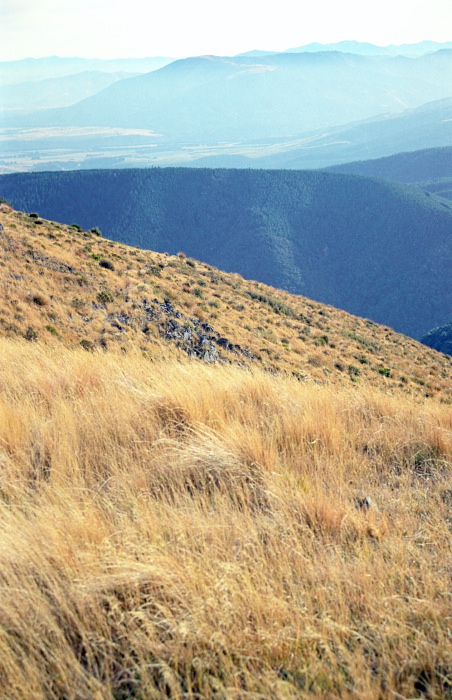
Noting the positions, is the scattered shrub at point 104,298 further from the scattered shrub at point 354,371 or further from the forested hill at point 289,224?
the forested hill at point 289,224

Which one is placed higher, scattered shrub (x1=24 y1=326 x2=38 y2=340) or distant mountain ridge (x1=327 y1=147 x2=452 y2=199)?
distant mountain ridge (x1=327 y1=147 x2=452 y2=199)

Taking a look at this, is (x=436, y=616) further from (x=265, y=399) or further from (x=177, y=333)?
(x=177, y=333)

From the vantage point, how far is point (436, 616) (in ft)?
6.20

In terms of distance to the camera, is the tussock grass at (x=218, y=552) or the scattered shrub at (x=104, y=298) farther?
the scattered shrub at (x=104, y=298)

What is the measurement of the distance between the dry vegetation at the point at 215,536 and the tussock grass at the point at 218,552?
1cm

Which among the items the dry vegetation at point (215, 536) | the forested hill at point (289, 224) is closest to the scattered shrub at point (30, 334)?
the dry vegetation at point (215, 536)

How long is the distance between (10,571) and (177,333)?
1394 centimetres

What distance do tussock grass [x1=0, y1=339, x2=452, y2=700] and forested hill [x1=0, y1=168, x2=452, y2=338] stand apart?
269ft

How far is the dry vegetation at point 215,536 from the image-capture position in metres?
1.68

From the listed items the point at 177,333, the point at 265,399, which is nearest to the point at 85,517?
the point at 265,399

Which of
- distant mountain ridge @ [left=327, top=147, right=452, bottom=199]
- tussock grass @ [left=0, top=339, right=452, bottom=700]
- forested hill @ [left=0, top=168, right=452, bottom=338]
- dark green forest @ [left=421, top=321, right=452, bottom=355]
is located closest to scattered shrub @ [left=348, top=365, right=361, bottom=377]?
tussock grass @ [left=0, top=339, right=452, bottom=700]

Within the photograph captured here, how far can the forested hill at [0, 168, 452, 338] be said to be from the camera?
90188 millimetres

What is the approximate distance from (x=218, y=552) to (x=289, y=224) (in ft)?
360

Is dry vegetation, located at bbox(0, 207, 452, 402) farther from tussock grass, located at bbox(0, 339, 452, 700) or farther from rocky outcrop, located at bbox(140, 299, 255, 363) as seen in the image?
tussock grass, located at bbox(0, 339, 452, 700)
